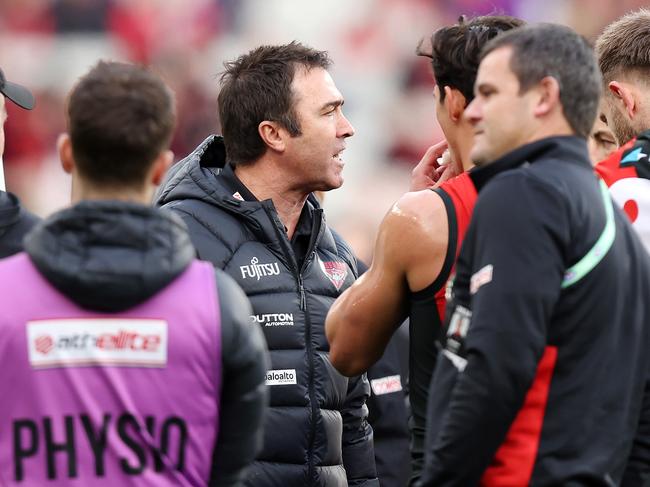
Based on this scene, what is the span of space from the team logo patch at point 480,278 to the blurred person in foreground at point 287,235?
1.43m

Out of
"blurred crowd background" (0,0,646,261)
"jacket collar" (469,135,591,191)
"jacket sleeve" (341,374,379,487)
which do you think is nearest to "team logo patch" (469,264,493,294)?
"jacket collar" (469,135,591,191)

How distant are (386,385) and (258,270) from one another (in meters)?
1.28

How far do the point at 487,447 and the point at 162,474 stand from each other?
2.49 ft

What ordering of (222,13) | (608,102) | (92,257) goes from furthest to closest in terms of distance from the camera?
(222,13)
(608,102)
(92,257)

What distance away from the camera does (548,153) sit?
294 cm

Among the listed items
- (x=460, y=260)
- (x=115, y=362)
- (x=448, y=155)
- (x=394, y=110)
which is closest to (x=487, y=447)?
(x=460, y=260)

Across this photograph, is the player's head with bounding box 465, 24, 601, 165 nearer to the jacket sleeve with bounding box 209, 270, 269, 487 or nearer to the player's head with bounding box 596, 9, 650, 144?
the jacket sleeve with bounding box 209, 270, 269, 487

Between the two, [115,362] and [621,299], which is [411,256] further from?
[115,362]

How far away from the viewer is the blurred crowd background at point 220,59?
9.88m

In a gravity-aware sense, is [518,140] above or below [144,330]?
above

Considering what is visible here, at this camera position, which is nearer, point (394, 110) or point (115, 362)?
point (115, 362)

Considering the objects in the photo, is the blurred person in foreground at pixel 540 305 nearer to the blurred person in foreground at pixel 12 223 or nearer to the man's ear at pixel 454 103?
the man's ear at pixel 454 103

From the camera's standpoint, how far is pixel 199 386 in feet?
9.04

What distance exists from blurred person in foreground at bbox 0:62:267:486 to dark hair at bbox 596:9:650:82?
2.19m
